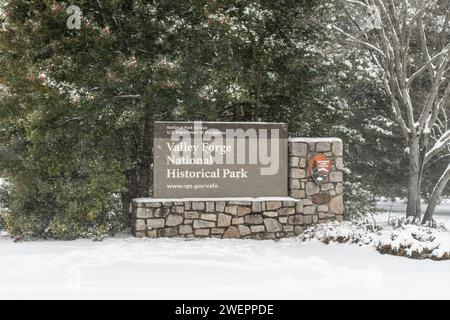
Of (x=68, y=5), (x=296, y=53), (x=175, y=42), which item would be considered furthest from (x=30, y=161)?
(x=296, y=53)

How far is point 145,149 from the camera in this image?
39.3ft

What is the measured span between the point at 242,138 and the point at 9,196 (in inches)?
227

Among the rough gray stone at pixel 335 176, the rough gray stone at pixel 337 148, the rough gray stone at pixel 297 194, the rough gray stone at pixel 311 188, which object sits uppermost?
the rough gray stone at pixel 337 148

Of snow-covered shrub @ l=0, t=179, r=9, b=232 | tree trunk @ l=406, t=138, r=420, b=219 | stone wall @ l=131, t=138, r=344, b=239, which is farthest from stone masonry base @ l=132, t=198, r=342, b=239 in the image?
tree trunk @ l=406, t=138, r=420, b=219

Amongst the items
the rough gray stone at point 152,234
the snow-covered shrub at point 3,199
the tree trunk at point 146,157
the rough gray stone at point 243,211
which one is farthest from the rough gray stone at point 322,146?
the snow-covered shrub at point 3,199

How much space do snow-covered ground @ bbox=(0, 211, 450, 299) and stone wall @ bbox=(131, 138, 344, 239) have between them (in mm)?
667

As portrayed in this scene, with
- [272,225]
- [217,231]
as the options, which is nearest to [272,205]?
[272,225]

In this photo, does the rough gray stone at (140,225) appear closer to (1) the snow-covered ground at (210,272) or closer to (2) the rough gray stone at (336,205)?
(1) the snow-covered ground at (210,272)

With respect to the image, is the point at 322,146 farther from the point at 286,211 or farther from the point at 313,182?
the point at 286,211

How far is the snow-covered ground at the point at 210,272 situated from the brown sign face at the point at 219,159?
1.41 m

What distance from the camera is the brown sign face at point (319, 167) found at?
36.7 ft

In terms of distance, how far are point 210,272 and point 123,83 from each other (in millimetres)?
5342

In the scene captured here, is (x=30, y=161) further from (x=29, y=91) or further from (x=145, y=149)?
(x=145, y=149)

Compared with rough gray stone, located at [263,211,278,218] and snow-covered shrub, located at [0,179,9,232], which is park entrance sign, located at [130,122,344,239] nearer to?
rough gray stone, located at [263,211,278,218]
